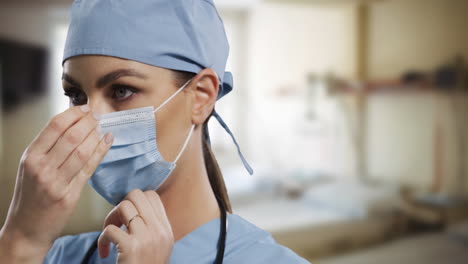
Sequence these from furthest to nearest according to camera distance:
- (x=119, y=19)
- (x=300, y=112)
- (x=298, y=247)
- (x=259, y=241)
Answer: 1. (x=300, y=112)
2. (x=298, y=247)
3. (x=259, y=241)
4. (x=119, y=19)

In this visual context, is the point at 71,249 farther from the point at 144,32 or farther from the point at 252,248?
the point at 144,32

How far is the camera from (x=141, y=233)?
0.67 m

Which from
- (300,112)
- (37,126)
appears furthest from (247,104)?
(37,126)

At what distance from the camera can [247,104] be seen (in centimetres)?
293

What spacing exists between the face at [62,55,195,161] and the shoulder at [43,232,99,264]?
13.4 inches

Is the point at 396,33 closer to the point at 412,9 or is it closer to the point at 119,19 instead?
the point at 412,9

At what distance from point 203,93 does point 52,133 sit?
0.30m

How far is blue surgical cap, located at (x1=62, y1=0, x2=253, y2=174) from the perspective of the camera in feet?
2.40

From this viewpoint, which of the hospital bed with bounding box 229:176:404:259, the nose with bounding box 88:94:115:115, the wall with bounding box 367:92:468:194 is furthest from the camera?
the hospital bed with bounding box 229:176:404:259

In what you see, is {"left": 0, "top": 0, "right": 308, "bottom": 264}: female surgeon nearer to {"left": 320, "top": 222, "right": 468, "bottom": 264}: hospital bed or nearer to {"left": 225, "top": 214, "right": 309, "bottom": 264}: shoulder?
{"left": 225, "top": 214, "right": 309, "bottom": 264}: shoulder

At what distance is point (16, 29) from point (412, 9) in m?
2.48

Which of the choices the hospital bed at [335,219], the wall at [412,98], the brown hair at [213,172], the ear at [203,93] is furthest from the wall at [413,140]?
the ear at [203,93]

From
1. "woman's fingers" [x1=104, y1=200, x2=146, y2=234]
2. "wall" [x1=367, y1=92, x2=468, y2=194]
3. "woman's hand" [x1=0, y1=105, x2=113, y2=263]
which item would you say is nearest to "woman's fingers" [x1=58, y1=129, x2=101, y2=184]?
"woman's hand" [x1=0, y1=105, x2=113, y2=263]

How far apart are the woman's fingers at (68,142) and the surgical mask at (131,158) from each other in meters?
0.06
